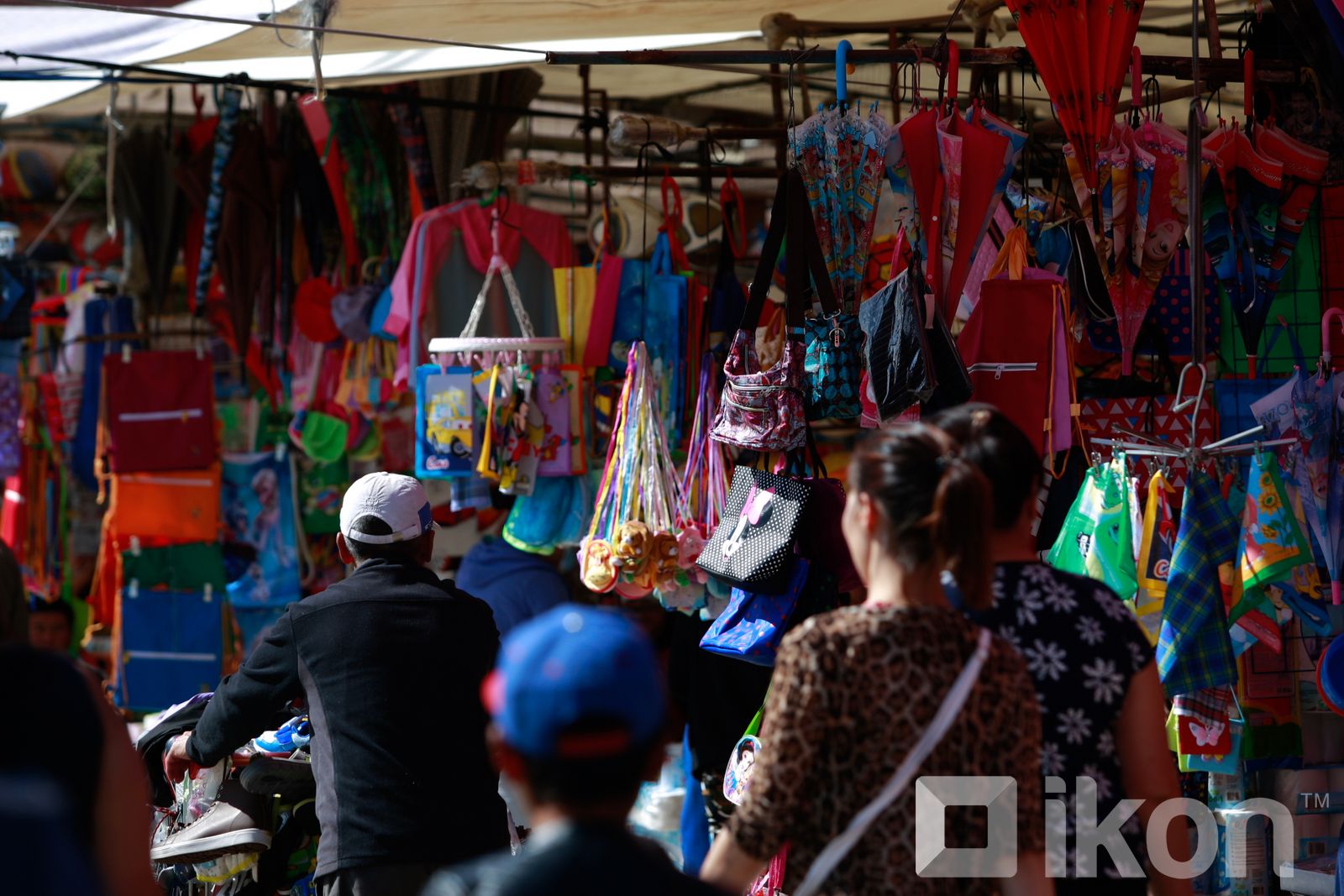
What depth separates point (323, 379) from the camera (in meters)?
6.63

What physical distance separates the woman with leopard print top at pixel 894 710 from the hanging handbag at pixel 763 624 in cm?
165

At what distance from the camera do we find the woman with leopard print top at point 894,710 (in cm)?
219

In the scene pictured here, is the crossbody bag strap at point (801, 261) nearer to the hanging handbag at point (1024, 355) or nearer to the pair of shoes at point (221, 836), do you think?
the hanging handbag at point (1024, 355)

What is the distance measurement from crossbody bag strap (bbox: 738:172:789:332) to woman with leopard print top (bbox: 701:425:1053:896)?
1802 mm

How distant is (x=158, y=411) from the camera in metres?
6.82

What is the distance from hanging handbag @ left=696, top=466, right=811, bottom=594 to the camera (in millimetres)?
3918

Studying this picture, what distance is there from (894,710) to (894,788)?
12 centimetres

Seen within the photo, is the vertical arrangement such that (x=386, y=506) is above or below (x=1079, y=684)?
above

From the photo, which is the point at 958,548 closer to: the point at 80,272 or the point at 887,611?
the point at 887,611

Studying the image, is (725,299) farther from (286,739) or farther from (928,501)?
(928,501)

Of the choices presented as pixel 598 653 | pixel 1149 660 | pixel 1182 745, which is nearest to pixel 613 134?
pixel 1182 745

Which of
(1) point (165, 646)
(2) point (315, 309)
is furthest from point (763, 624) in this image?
(1) point (165, 646)

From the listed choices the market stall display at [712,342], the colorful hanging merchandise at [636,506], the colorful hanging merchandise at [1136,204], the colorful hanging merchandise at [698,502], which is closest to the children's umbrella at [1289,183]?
the market stall display at [712,342]

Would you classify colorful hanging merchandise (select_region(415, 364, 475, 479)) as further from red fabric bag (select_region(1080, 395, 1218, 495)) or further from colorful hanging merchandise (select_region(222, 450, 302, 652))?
colorful hanging merchandise (select_region(222, 450, 302, 652))
